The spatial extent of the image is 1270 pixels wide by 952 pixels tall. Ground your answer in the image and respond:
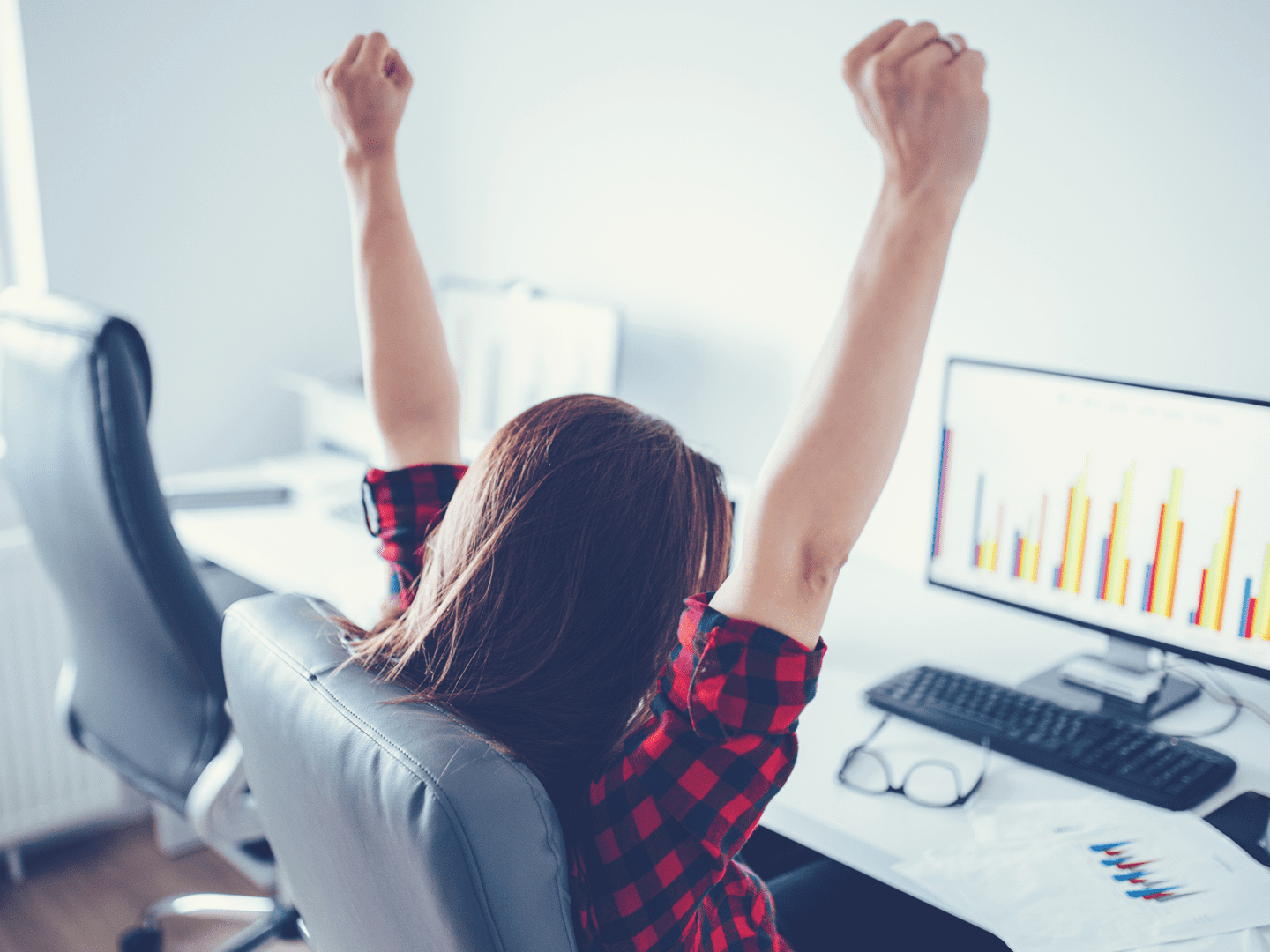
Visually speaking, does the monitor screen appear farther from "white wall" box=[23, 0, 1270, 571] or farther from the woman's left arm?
the woman's left arm

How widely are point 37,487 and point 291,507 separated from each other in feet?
2.15

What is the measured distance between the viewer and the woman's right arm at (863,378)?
60cm

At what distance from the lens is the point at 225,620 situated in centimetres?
80

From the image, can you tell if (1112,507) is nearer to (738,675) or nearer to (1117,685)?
(1117,685)

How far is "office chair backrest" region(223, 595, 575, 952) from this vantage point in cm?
58

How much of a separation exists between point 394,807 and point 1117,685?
101 cm

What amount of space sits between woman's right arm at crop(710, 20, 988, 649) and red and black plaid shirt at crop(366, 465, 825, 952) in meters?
0.03

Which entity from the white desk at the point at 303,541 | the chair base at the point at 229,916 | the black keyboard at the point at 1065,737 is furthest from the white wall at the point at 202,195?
the black keyboard at the point at 1065,737

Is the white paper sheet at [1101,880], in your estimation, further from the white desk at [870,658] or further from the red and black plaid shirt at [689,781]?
the red and black plaid shirt at [689,781]

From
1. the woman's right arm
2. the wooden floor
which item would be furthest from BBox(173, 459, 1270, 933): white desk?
the wooden floor

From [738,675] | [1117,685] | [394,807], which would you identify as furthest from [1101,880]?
[394,807]

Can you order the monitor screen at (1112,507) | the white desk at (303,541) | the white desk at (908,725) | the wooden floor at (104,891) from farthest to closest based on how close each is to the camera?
the wooden floor at (104,891) < the white desk at (303,541) < the monitor screen at (1112,507) < the white desk at (908,725)

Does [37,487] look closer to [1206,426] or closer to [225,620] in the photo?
[225,620]

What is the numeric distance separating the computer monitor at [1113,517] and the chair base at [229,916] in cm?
121
